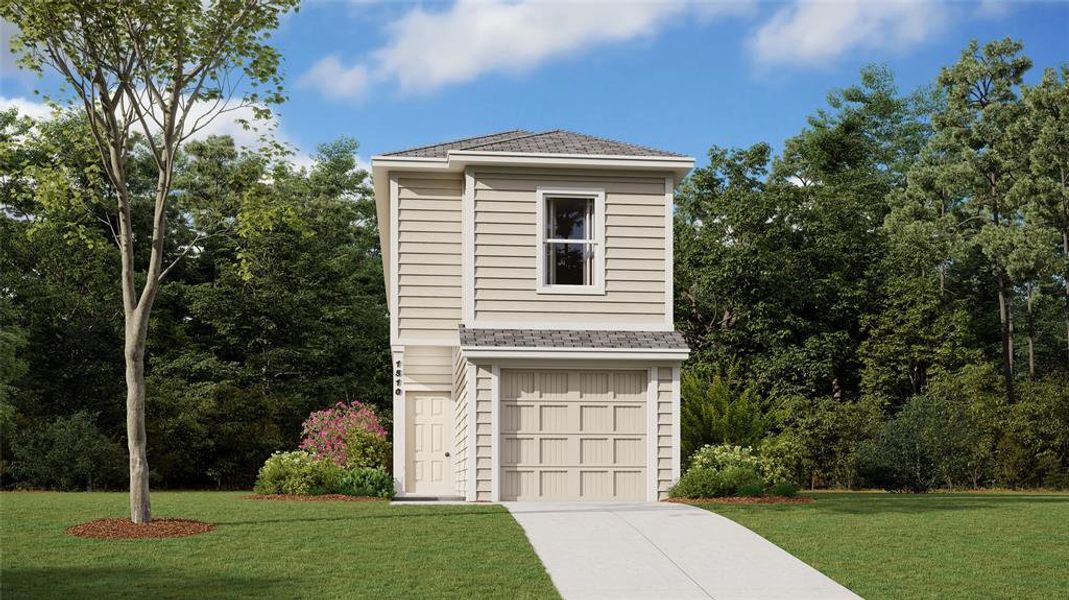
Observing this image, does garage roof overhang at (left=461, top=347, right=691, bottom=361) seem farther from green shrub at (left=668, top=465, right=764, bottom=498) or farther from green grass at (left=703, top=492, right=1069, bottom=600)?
green grass at (left=703, top=492, right=1069, bottom=600)

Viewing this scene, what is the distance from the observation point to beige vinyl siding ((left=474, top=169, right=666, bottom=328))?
19109mm

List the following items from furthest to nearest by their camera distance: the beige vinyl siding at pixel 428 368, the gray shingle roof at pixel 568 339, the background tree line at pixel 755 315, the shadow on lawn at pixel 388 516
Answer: the background tree line at pixel 755 315 < the beige vinyl siding at pixel 428 368 < the gray shingle roof at pixel 568 339 < the shadow on lawn at pixel 388 516

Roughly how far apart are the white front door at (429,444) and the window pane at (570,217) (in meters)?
4.06

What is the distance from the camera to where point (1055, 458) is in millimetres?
29109

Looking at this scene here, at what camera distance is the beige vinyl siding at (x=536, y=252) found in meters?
19.1

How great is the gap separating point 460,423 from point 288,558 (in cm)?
787

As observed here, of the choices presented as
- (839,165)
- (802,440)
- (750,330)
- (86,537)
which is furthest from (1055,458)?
(86,537)

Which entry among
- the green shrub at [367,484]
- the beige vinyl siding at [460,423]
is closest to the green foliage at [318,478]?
the green shrub at [367,484]

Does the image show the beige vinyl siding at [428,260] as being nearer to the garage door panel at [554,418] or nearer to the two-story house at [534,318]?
the two-story house at [534,318]

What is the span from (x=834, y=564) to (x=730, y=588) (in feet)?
5.20

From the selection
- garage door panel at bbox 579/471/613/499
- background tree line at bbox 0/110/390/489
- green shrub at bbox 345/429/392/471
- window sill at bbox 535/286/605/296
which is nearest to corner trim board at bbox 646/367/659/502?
garage door panel at bbox 579/471/613/499

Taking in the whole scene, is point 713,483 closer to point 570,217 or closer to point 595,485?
point 595,485

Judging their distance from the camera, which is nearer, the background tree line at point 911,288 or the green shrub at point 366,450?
the green shrub at point 366,450

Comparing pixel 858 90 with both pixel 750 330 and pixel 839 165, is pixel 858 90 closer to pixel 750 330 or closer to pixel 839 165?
pixel 839 165
